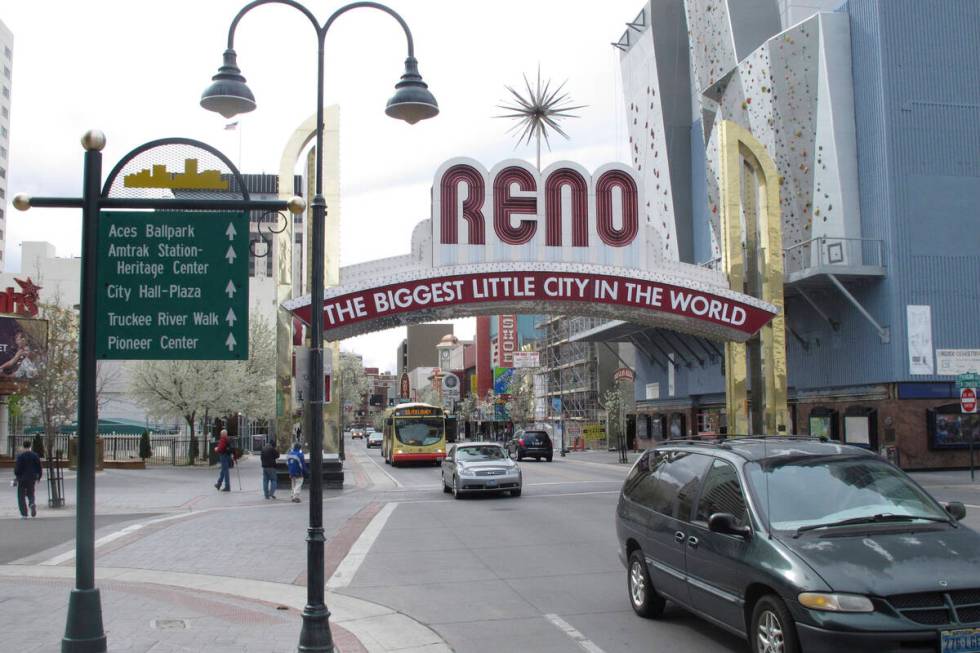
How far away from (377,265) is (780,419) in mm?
12792

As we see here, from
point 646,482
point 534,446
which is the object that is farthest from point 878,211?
point 646,482

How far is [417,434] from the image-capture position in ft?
142

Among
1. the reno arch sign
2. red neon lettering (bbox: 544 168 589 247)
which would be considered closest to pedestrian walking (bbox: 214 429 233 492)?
the reno arch sign

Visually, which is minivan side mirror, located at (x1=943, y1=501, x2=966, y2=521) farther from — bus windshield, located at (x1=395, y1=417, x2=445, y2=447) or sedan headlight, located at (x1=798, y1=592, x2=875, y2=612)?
bus windshield, located at (x1=395, y1=417, x2=445, y2=447)

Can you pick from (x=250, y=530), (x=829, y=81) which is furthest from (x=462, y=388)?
(x=250, y=530)

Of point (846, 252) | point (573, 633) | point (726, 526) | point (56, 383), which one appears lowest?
point (573, 633)

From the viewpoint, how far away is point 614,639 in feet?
26.6

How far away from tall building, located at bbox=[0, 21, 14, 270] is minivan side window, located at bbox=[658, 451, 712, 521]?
362ft

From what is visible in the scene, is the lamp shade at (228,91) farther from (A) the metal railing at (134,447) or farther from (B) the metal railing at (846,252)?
(A) the metal railing at (134,447)

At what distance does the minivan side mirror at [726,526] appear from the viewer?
22.1 ft

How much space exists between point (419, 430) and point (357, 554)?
29.4 metres

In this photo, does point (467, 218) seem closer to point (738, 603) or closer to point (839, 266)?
point (839, 266)

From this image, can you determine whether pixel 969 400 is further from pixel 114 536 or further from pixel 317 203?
pixel 317 203

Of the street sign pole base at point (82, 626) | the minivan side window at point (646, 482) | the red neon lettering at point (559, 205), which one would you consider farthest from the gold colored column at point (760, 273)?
the street sign pole base at point (82, 626)
